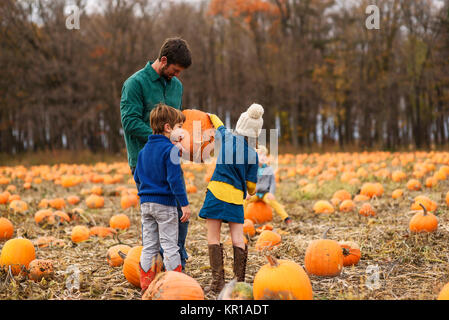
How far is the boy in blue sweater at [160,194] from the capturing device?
2.83 metres

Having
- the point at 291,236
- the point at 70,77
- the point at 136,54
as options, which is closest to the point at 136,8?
the point at 136,54

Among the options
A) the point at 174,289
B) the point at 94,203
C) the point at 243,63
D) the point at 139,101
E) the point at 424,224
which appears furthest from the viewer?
the point at 243,63

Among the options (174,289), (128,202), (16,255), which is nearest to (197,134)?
(174,289)

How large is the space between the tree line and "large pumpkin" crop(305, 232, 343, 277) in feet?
60.7

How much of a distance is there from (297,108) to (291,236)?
2270cm

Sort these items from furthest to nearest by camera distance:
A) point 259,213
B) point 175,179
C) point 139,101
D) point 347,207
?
point 347,207
point 259,213
point 139,101
point 175,179

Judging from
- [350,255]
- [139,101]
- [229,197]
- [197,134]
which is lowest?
[350,255]

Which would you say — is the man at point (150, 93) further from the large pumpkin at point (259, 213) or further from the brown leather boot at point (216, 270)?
the large pumpkin at point (259, 213)

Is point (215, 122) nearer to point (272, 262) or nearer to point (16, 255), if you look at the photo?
point (272, 262)

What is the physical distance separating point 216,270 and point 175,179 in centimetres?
73

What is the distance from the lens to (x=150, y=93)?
3.35 m

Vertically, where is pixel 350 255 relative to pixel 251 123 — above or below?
below
